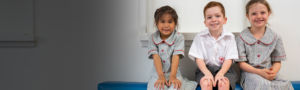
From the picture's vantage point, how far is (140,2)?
1661 millimetres

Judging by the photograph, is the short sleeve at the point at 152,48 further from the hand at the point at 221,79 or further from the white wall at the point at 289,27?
the white wall at the point at 289,27

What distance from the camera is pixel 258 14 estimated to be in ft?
4.54

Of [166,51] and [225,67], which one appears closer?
[225,67]

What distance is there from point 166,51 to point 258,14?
0.61m

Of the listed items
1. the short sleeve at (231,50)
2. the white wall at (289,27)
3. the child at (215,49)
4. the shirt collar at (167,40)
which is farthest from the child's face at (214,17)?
the white wall at (289,27)

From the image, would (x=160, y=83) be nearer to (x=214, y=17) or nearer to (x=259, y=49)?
(x=214, y=17)

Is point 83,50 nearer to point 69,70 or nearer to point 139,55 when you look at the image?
point 69,70

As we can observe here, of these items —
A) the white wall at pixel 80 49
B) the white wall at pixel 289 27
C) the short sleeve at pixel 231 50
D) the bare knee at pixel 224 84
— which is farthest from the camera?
the white wall at pixel 80 49

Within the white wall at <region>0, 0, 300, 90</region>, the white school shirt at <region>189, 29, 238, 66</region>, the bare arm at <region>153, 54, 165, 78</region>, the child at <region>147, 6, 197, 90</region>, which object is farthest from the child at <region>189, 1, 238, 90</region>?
the white wall at <region>0, 0, 300, 90</region>

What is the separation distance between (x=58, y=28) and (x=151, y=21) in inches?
28.4

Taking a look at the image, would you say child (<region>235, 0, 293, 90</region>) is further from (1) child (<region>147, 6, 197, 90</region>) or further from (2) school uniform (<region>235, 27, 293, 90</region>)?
(1) child (<region>147, 6, 197, 90</region>)

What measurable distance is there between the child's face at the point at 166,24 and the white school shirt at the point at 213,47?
189 millimetres

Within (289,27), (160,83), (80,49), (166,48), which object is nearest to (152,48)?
(166,48)

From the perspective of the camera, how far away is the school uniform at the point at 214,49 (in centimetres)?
143
